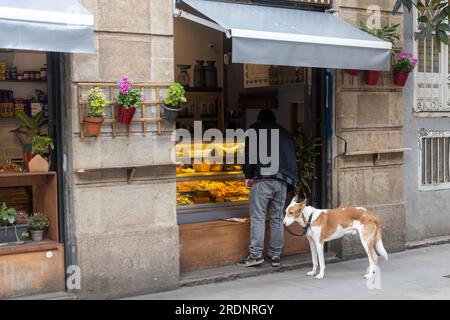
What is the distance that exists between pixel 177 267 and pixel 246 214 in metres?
1.65

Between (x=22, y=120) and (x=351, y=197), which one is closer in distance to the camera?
(x=22, y=120)

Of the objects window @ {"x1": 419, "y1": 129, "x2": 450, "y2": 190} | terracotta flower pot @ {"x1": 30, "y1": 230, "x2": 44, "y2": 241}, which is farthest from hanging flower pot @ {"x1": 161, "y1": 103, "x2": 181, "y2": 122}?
window @ {"x1": 419, "y1": 129, "x2": 450, "y2": 190}

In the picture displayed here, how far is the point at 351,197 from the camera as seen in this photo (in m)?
8.93

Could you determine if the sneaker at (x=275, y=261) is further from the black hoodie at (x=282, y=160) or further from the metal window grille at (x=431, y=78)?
the metal window grille at (x=431, y=78)

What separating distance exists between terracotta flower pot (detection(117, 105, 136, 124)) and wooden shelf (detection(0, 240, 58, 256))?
1.45m

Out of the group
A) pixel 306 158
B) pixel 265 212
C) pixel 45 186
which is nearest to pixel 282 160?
pixel 265 212

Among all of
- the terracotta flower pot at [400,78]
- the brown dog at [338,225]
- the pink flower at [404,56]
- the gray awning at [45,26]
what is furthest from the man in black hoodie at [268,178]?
the gray awning at [45,26]

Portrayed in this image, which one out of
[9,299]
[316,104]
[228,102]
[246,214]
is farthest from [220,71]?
[9,299]

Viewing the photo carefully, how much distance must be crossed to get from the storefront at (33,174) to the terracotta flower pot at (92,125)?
11.8 inches

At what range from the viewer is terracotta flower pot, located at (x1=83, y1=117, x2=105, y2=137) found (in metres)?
6.58

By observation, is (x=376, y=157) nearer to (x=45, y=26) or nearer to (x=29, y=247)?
(x=29, y=247)

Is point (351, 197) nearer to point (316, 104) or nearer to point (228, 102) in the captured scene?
point (316, 104)

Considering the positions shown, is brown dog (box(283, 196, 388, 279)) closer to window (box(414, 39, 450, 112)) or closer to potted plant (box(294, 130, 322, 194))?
potted plant (box(294, 130, 322, 194))

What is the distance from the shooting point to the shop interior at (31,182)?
21.8 feet
